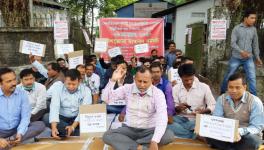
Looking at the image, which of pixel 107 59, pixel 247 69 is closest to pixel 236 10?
pixel 247 69

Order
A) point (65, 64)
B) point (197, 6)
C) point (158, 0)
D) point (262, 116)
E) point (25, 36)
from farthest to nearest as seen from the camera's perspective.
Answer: point (158, 0)
point (197, 6)
point (25, 36)
point (65, 64)
point (262, 116)

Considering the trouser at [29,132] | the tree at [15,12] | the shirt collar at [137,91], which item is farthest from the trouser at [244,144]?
the tree at [15,12]

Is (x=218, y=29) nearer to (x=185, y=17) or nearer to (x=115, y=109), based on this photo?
(x=115, y=109)

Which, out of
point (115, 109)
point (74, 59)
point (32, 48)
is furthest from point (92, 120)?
point (32, 48)

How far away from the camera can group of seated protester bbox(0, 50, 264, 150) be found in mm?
4059

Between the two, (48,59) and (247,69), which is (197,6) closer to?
(48,59)

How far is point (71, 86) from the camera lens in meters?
4.92

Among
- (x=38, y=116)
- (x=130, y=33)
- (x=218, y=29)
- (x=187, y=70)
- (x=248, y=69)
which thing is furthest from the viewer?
(x=130, y=33)

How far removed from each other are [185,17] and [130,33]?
35.3 ft

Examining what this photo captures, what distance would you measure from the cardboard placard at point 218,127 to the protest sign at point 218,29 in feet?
14.2

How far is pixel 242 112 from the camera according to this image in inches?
164

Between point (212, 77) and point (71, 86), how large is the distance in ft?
17.2

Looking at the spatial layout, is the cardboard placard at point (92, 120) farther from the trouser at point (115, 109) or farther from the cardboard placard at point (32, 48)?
the cardboard placard at point (32, 48)

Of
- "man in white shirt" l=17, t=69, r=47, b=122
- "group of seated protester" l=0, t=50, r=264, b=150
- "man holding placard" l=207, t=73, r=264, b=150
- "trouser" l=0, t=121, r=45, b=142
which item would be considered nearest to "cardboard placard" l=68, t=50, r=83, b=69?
"group of seated protester" l=0, t=50, r=264, b=150
